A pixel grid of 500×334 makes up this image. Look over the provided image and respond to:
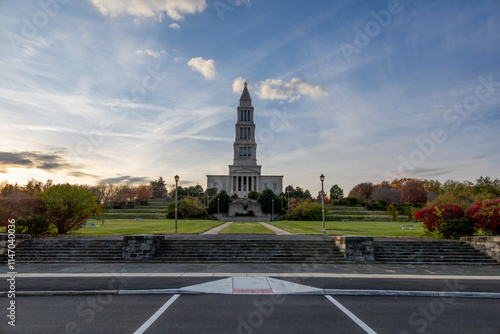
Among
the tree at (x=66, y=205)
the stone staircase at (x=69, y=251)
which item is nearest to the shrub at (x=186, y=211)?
the tree at (x=66, y=205)

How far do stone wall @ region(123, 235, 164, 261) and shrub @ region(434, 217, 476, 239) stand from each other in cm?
2016

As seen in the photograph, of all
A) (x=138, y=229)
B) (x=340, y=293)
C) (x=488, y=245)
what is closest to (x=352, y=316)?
(x=340, y=293)

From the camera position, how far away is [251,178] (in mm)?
119438

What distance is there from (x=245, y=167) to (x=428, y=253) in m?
101

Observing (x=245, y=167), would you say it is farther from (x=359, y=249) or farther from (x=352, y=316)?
(x=352, y=316)

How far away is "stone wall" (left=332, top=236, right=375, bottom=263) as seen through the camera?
17859mm

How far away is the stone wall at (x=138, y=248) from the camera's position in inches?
687

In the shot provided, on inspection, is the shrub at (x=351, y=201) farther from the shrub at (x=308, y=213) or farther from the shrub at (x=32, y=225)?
the shrub at (x=32, y=225)

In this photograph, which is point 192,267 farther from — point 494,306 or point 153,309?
point 494,306

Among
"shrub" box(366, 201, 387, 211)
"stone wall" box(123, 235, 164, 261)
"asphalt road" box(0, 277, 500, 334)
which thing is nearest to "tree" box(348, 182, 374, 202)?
"shrub" box(366, 201, 387, 211)

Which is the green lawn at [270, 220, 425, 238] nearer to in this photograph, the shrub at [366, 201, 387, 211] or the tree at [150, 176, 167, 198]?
the shrub at [366, 201, 387, 211]

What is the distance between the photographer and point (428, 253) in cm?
1886

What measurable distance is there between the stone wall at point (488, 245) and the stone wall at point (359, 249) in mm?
7122

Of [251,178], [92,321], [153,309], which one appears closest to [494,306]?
[153,309]
